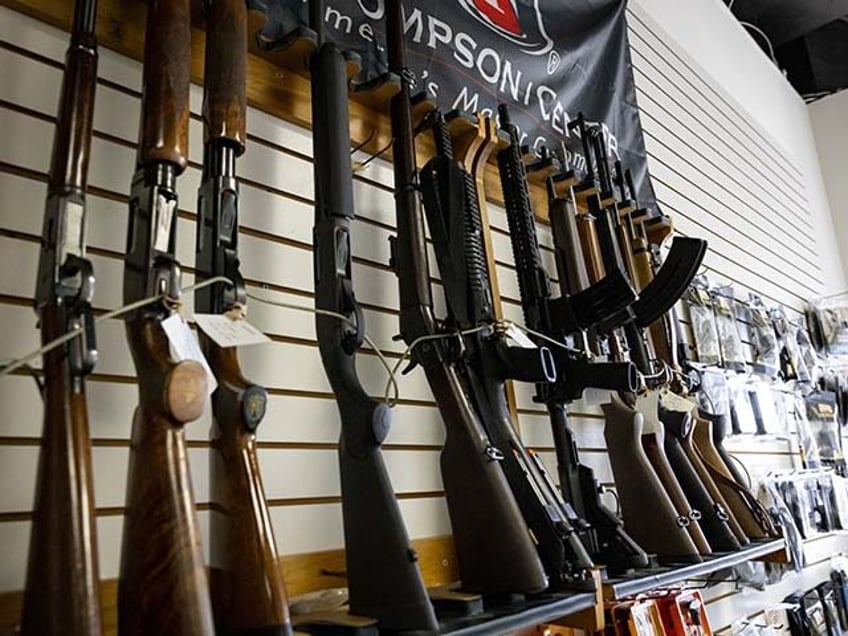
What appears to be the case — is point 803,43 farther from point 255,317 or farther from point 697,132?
point 255,317

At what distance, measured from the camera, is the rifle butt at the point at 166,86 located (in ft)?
2.88

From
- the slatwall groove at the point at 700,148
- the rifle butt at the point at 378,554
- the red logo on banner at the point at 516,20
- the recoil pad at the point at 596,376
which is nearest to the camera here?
the rifle butt at the point at 378,554

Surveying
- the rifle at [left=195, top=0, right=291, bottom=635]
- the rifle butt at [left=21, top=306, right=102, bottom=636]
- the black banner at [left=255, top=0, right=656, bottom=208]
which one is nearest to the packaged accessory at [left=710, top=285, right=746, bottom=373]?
the black banner at [left=255, top=0, right=656, bottom=208]

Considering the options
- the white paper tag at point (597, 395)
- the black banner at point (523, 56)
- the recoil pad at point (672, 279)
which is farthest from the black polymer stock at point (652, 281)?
the black banner at point (523, 56)

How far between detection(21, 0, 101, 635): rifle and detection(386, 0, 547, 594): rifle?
55cm

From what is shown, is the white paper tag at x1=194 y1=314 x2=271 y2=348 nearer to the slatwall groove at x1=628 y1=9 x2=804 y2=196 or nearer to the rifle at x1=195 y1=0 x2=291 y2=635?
the rifle at x1=195 y1=0 x2=291 y2=635

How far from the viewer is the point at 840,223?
4.48 metres

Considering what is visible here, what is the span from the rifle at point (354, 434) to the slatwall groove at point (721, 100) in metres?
2.14

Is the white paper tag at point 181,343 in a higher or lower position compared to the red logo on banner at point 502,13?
lower

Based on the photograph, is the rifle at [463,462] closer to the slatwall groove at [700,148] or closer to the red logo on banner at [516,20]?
the red logo on banner at [516,20]

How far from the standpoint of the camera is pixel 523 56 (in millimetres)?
2064

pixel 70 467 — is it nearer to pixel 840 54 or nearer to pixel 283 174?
pixel 283 174

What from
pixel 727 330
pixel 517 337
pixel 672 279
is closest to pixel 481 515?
pixel 517 337

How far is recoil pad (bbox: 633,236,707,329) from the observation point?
1731mm
